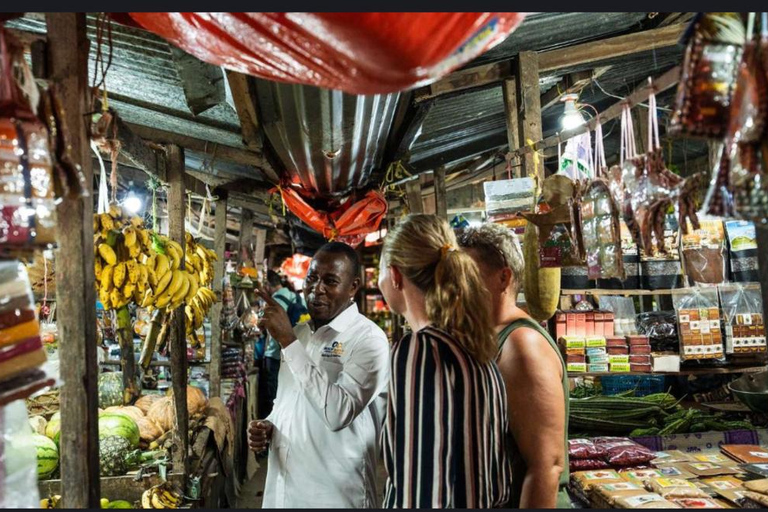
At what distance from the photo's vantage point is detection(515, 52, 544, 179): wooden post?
387 cm

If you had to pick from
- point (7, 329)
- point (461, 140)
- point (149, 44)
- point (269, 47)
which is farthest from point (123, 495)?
point (461, 140)

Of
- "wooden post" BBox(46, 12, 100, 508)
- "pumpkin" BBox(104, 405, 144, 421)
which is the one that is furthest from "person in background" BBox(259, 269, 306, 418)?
"wooden post" BBox(46, 12, 100, 508)

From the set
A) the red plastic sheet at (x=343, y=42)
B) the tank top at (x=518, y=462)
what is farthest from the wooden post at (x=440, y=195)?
the red plastic sheet at (x=343, y=42)

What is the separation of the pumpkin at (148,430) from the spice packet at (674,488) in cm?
357

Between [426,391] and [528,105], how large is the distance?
2.86 m

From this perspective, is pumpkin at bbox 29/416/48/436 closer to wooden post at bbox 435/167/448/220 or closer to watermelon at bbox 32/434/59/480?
watermelon at bbox 32/434/59/480

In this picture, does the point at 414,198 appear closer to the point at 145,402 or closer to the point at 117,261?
the point at 145,402

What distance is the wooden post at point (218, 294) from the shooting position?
21.0 ft

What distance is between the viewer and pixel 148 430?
4.58 m

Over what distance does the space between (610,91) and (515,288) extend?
15.5 ft

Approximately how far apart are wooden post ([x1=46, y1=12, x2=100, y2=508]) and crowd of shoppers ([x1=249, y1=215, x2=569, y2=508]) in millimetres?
927

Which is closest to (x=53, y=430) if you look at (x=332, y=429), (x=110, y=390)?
(x=110, y=390)

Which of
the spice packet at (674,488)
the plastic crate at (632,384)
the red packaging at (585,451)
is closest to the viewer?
the spice packet at (674,488)

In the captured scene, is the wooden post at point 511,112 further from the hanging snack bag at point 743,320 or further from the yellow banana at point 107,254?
the yellow banana at point 107,254
